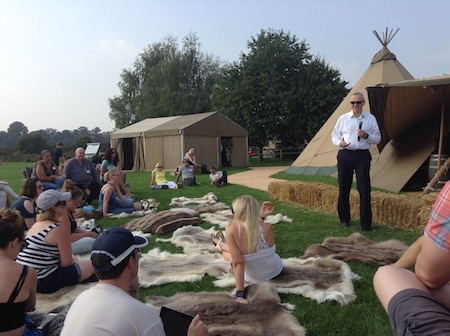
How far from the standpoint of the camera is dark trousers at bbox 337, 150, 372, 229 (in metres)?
5.67

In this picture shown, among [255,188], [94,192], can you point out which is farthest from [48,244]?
[255,188]

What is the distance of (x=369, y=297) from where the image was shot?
3365 millimetres

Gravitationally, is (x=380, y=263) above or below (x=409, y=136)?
below

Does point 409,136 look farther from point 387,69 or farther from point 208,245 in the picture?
point 208,245

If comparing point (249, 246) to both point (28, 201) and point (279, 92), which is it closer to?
point (28, 201)

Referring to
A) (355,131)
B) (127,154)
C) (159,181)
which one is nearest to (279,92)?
(127,154)

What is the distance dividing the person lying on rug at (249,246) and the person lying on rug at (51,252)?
160 centimetres

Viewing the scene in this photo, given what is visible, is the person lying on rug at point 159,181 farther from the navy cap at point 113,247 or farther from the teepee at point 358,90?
the navy cap at point 113,247

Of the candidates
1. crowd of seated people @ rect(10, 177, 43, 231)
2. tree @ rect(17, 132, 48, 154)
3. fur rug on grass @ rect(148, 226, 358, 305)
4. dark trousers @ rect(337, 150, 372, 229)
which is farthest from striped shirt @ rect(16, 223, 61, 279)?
tree @ rect(17, 132, 48, 154)

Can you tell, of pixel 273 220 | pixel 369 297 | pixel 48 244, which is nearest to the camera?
pixel 369 297

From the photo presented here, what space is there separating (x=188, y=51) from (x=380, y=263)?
34943 millimetres

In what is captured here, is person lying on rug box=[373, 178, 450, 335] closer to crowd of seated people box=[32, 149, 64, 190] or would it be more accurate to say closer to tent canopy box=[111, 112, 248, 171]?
crowd of seated people box=[32, 149, 64, 190]

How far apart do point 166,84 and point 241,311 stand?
3336cm

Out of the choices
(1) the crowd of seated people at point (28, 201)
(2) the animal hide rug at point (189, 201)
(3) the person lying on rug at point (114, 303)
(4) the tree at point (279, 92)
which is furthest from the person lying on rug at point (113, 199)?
(4) the tree at point (279, 92)
